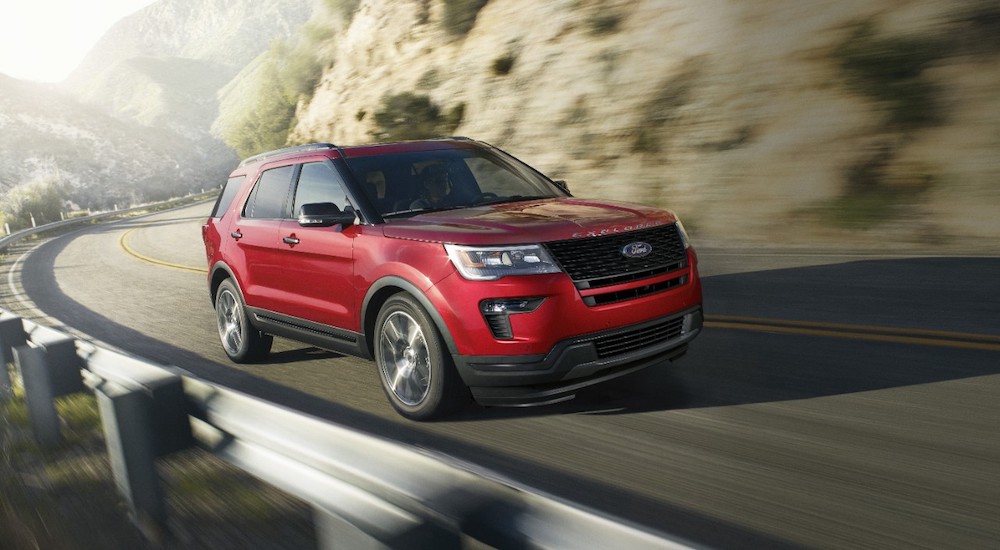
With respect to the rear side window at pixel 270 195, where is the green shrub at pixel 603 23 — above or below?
above

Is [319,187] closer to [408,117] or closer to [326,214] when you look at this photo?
[326,214]

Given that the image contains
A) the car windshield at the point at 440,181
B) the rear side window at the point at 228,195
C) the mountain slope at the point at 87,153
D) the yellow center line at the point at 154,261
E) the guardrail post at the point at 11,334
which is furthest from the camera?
the mountain slope at the point at 87,153

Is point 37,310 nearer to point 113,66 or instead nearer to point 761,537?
point 761,537

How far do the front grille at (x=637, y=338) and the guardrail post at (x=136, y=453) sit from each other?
2283 millimetres

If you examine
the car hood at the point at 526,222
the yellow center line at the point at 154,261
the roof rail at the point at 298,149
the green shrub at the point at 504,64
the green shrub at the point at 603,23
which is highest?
the green shrub at the point at 603,23

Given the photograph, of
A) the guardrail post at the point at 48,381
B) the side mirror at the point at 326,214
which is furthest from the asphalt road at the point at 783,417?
the guardrail post at the point at 48,381

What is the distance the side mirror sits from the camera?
550cm

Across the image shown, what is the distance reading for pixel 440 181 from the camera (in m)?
6.01

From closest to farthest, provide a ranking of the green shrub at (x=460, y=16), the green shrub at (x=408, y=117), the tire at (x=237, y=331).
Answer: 1. the tire at (x=237, y=331)
2. the green shrub at (x=408, y=117)
3. the green shrub at (x=460, y=16)

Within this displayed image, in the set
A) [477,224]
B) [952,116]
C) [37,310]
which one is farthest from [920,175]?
[37,310]

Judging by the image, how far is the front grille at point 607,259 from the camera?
4629mm

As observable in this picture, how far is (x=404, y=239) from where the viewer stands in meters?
5.10

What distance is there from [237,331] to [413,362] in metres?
2.80

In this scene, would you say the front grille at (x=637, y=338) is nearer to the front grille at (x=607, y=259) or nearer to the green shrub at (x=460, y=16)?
the front grille at (x=607, y=259)
